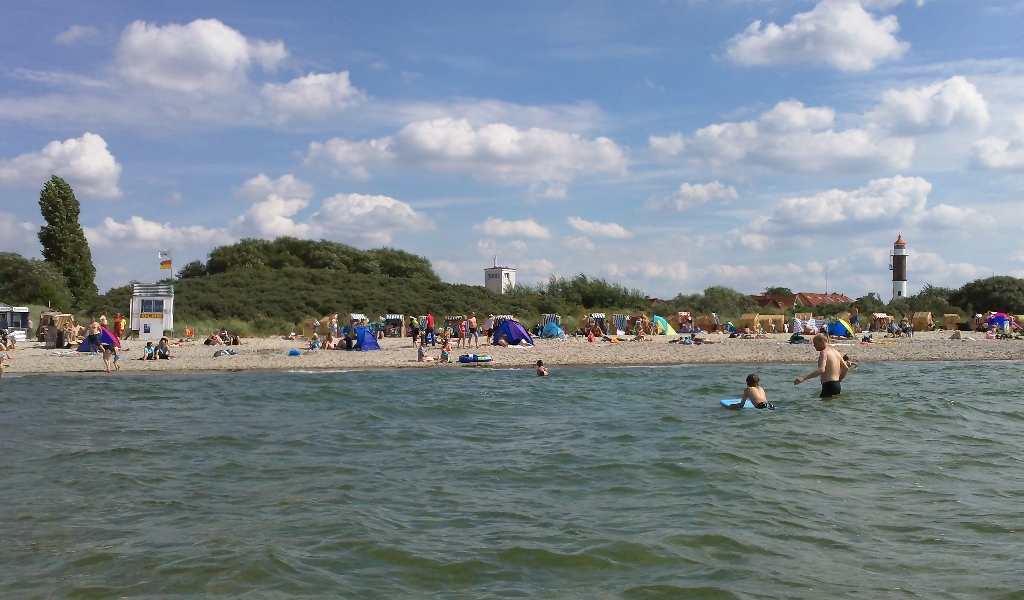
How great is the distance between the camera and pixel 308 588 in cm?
525

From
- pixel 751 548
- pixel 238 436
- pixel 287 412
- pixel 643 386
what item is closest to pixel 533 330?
pixel 643 386

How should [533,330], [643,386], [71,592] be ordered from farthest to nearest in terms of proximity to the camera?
1. [533,330]
2. [643,386]
3. [71,592]

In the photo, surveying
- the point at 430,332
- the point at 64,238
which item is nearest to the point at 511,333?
the point at 430,332

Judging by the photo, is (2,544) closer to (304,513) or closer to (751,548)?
(304,513)

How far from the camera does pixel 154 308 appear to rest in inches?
1095

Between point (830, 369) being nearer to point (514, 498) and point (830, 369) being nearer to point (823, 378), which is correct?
point (823, 378)

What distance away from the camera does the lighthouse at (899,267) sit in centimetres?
5506

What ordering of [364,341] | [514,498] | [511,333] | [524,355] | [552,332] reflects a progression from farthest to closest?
[552,332], [511,333], [364,341], [524,355], [514,498]

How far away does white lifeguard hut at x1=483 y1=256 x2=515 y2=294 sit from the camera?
56.5 m

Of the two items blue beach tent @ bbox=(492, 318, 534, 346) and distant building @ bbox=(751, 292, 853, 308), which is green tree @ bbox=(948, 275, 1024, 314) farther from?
blue beach tent @ bbox=(492, 318, 534, 346)

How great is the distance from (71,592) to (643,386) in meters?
13.5

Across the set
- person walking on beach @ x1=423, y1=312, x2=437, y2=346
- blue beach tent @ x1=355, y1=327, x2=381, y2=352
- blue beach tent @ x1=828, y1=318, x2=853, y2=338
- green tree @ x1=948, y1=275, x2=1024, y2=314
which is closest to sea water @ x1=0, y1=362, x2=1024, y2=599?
blue beach tent @ x1=355, y1=327, x2=381, y2=352

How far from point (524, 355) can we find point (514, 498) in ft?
53.3

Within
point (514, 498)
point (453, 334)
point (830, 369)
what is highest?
point (453, 334)
